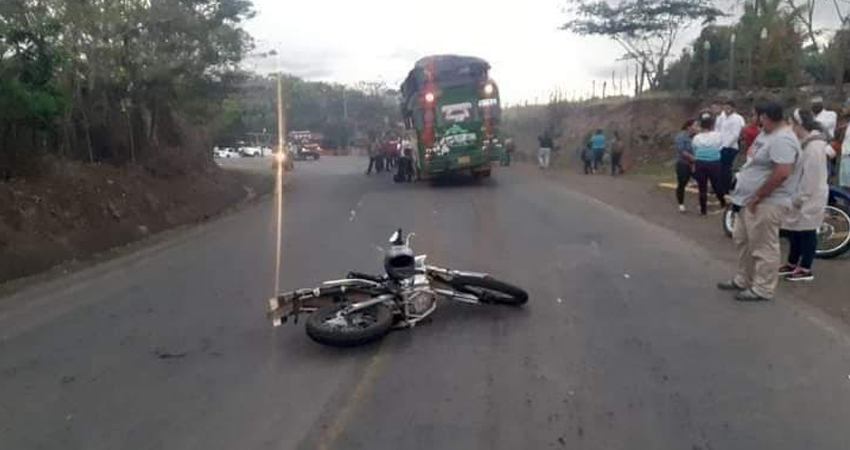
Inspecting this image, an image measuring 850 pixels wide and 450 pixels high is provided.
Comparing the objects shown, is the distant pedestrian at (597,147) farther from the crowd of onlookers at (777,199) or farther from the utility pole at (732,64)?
the crowd of onlookers at (777,199)

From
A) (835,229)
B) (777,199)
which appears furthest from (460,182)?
(777,199)

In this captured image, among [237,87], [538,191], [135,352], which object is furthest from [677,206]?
[237,87]

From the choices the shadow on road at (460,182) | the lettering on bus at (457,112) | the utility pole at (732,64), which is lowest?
the shadow on road at (460,182)

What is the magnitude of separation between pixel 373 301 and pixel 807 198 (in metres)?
4.62

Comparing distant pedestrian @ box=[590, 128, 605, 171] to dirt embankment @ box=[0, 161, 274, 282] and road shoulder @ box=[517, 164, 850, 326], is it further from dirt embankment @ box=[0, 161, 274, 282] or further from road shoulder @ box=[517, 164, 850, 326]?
dirt embankment @ box=[0, 161, 274, 282]

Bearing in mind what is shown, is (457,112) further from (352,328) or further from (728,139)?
(352,328)

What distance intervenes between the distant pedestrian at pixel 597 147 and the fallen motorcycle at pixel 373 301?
2070cm

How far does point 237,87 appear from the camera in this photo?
30.8 metres

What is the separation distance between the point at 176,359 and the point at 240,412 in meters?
1.41

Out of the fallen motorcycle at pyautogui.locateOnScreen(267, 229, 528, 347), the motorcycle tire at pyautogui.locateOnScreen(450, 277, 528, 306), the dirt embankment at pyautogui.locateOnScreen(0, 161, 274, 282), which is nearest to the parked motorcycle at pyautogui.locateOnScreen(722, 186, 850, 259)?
the motorcycle tire at pyautogui.locateOnScreen(450, 277, 528, 306)

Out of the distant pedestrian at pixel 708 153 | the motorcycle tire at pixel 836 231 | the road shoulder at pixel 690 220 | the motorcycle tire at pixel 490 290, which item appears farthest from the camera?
the distant pedestrian at pixel 708 153

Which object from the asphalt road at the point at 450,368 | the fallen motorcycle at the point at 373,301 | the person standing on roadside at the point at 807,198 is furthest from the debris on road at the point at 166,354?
the person standing on roadside at the point at 807,198

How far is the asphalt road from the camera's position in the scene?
4.55 meters

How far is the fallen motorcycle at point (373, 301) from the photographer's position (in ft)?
19.8
